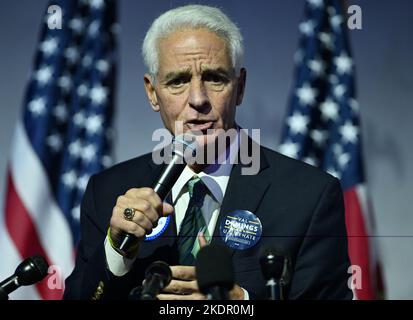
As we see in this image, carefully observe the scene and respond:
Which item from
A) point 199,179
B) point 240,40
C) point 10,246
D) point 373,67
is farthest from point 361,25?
point 10,246

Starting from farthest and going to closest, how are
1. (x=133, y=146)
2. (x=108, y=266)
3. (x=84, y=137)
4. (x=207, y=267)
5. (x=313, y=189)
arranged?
(x=84, y=137) < (x=133, y=146) < (x=313, y=189) < (x=108, y=266) < (x=207, y=267)

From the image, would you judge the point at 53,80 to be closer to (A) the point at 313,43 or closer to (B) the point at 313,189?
(A) the point at 313,43

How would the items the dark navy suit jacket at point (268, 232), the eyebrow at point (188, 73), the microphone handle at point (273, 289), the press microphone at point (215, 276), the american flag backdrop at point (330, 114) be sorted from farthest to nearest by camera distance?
the american flag backdrop at point (330, 114) < the eyebrow at point (188, 73) < the dark navy suit jacket at point (268, 232) < the microphone handle at point (273, 289) < the press microphone at point (215, 276)

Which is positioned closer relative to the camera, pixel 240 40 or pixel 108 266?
pixel 108 266

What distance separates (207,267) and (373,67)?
83.1 inches

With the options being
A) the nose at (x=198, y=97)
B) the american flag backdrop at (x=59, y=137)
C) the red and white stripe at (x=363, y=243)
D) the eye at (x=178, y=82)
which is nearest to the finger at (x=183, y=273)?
the nose at (x=198, y=97)

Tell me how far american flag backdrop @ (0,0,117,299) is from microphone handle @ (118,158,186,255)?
1574 millimetres

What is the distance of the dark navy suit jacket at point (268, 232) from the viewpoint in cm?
216

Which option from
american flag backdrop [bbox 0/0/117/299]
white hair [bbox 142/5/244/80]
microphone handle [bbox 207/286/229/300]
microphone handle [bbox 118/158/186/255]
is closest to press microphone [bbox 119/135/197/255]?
Answer: microphone handle [bbox 118/158/186/255]

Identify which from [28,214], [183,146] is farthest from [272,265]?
[28,214]

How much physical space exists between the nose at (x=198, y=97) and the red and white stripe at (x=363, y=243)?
48.0 inches

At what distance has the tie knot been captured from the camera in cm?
241

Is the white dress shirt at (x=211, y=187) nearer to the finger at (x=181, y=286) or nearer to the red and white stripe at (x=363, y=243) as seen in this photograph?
the finger at (x=181, y=286)

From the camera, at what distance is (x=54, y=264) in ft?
11.0
